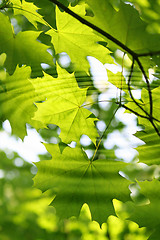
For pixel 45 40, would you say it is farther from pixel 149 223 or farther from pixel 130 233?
pixel 130 233

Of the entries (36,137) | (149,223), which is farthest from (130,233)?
(36,137)

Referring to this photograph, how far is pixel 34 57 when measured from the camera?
45 centimetres

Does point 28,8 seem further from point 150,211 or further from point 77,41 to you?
point 150,211

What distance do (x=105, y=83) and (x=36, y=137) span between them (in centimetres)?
16

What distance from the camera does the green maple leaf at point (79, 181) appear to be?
1.41 feet

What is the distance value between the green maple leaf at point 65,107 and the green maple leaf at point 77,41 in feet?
0.15

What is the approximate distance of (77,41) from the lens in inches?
17.2

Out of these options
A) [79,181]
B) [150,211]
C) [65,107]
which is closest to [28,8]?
[65,107]

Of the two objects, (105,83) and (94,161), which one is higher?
(105,83)

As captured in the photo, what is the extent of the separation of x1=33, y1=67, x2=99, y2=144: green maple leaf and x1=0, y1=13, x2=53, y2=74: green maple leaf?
1.9 inches

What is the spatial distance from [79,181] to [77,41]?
237 millimetres

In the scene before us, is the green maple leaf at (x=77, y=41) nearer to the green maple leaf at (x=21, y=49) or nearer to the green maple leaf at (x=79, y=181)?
the green maple leaf at (x=21, y=49)

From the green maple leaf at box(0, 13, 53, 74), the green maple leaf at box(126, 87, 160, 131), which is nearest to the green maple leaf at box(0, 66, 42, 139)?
the green maple leaf at box(0, 13, 53, 74)

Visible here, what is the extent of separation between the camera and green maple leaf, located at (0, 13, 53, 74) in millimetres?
444
